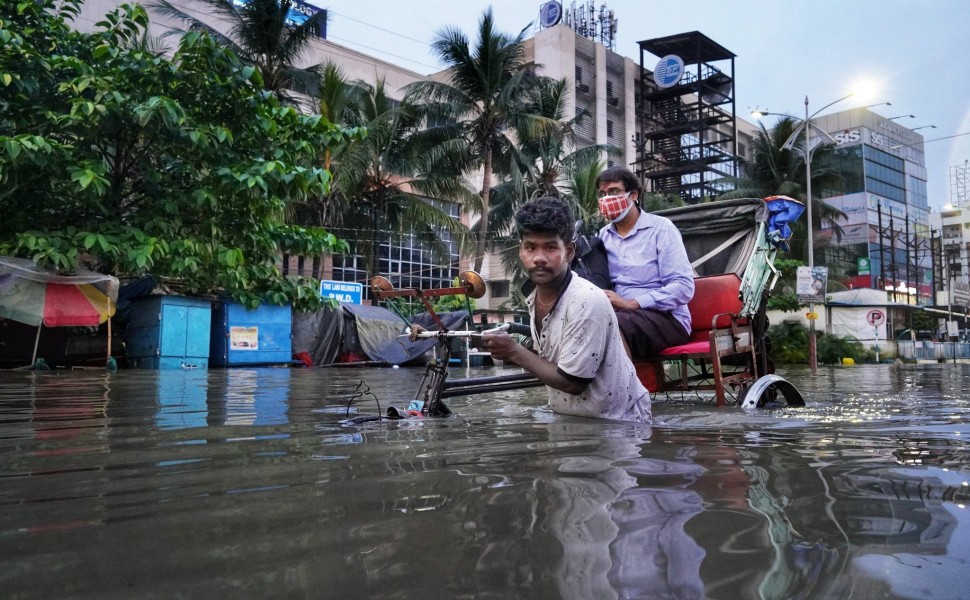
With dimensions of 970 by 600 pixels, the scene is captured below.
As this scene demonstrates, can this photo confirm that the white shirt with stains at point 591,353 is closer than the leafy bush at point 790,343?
Yes


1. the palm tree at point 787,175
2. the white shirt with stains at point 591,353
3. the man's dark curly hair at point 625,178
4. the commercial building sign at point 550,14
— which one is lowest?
the white shirt with stains at point 591,353

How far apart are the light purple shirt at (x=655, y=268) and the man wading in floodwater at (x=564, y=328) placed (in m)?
1.42

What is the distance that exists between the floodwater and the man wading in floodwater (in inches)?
9.4

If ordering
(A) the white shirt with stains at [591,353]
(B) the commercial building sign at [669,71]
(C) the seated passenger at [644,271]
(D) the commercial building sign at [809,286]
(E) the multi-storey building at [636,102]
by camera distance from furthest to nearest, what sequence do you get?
(B) the commercial building sign at [669,71]
(E) the multi-storey building at [636,102]
(D) the commercial building sign at [809,286]
(C) the seated passenger at [644,271]
(A) the white shirt with stains at [591,353]

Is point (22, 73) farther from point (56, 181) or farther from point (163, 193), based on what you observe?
point (163, 193)

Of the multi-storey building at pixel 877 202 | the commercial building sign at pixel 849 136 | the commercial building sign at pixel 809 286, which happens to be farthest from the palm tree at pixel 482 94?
the commercial building sign at pixel 849 136

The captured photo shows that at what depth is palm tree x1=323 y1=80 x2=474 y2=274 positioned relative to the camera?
976 inches

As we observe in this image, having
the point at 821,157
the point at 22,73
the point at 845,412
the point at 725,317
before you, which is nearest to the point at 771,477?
the point at 845,412

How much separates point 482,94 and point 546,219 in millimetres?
23720

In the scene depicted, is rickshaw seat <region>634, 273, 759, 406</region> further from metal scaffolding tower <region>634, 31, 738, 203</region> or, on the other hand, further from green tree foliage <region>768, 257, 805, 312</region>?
metal scaffolding tower <region>634, 31, 738, 203</region>

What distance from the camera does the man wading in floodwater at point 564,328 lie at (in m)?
2.78

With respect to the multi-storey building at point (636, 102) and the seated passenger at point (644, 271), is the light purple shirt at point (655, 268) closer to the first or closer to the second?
the seated passenger at point (644, 271)

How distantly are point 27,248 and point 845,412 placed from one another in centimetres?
1277

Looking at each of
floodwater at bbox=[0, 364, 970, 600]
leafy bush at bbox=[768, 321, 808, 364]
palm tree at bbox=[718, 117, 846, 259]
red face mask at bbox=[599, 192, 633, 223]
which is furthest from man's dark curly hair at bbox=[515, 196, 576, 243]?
palm tree at bbox=[718, 117, 846, 259]
